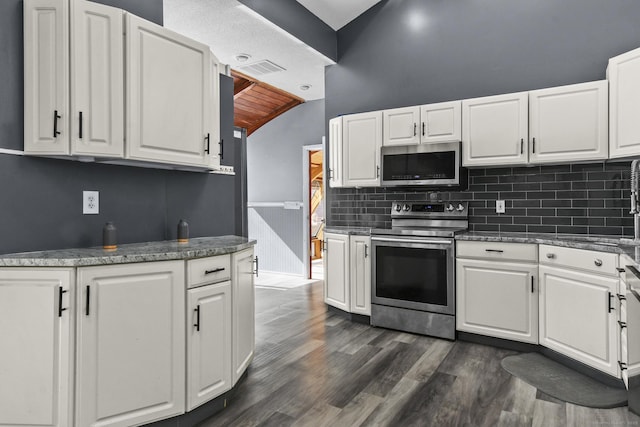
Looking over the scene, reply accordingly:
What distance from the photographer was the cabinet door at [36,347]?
172 cm

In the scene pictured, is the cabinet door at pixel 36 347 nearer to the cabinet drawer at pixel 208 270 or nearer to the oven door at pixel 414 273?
the cabinet drawer at pixel 208 270

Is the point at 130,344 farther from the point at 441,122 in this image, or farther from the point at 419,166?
the point at 441,122

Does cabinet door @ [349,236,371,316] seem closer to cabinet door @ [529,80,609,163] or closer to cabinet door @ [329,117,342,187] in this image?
cabinet door @ [329,117,342,187]

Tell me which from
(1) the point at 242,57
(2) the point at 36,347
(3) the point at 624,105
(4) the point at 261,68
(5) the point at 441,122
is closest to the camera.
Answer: (2) the point at 36,347

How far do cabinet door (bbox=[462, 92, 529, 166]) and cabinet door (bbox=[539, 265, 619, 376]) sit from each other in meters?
0.98

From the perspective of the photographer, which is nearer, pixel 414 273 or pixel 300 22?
pixel 414 273

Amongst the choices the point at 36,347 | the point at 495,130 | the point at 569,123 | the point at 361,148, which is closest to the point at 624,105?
the point at 569,123

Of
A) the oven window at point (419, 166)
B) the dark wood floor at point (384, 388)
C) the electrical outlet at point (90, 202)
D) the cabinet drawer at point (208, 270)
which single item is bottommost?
the dark wood floor at point (384, 388)

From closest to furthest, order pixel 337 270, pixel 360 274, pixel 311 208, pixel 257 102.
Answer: pixel 360 274 < pixel 337 270 < pixel 257 102 < pixel 311 208

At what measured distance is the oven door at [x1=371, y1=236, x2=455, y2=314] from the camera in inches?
133

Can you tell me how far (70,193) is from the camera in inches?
86.3

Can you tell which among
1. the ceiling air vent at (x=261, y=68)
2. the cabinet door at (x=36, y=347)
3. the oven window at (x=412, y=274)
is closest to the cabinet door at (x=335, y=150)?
the oven window at (x=412, y=274)

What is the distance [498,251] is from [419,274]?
68 centimetres

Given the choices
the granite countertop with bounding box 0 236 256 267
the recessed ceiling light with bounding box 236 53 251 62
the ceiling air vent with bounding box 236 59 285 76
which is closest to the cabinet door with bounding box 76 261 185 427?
the granite countertop with bounding box 0 236 256 267
